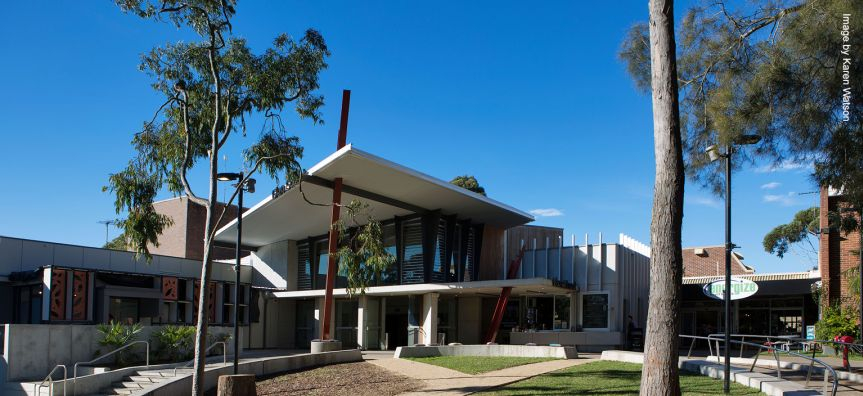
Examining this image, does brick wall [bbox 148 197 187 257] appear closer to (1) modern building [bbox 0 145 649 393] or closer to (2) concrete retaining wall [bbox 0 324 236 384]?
(1) modern building [bbox 0 145 649 393]

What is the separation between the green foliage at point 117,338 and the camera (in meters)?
21.4

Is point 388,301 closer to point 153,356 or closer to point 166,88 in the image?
point 153,356

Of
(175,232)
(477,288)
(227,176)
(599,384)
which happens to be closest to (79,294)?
(227,176)

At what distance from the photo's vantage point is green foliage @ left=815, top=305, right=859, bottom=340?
24547mm

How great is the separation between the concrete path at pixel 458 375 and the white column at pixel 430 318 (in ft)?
21.5

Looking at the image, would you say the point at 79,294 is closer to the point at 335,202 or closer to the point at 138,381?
the point at 138,381

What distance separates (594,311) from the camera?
94.9ft

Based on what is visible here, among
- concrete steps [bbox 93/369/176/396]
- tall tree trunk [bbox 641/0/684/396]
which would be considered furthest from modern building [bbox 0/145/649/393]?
tall tree trunk [bbox 641/0/684/396]

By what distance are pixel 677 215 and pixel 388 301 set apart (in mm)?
23563

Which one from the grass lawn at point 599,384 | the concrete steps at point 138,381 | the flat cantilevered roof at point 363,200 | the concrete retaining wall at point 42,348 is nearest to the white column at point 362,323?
the flat cantilevered roof at point 363,200

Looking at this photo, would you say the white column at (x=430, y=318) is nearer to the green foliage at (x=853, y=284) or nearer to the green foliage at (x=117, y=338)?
the green foliage at (x=117, y=338)

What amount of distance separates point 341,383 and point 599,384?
631 cm

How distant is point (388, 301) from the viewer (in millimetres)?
31172

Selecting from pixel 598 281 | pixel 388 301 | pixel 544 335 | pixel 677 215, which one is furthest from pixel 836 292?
pixel 677 215
